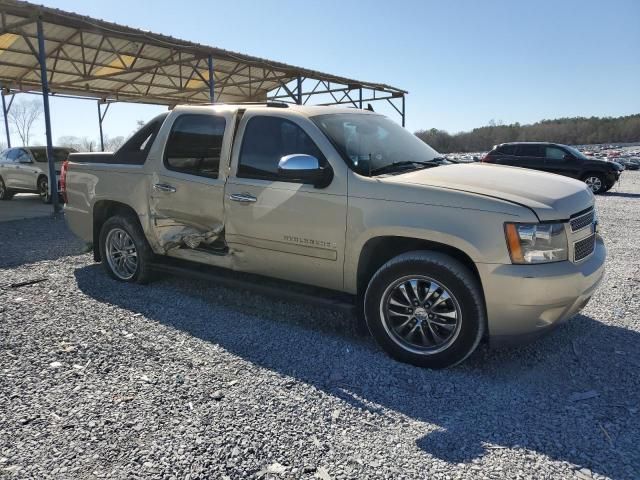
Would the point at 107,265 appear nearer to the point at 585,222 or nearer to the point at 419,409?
the point at 419,409

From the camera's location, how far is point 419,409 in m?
2.91

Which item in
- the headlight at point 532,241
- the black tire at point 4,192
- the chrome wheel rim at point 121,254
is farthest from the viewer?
the black tire at point 4,192

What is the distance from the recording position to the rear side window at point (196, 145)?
4.45 meters

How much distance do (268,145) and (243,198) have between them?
0.50m

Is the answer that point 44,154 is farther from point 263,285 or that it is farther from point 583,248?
point 583,248

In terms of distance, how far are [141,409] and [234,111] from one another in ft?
8.77

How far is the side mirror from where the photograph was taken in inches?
142

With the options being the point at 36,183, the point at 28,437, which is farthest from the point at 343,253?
the point at 36,183

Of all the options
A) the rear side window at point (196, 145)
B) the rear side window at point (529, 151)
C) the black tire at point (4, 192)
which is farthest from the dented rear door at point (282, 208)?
the rear side window at point (529, 151)

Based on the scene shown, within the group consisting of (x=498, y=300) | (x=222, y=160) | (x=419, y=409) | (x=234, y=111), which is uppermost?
(x=234, y=111)

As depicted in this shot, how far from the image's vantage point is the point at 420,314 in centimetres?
341

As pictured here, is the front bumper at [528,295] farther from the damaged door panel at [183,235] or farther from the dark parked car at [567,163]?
the dark parked car at [567,163]

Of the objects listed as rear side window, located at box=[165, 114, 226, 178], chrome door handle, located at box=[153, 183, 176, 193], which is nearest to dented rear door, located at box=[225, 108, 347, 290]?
rear side window, located at box=[165, 114, 226, 178]

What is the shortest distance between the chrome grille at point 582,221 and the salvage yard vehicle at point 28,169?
43.0 ft
